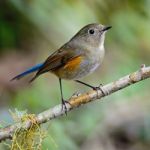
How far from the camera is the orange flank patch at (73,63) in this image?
231 inches

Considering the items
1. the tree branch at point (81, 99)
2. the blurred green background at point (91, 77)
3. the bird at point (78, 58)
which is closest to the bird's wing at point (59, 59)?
the bird at point (78, 58)

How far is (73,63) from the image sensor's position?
5.89m

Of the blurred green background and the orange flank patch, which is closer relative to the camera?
the orange flank patch

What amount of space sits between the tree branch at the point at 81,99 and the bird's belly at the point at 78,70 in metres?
1.04

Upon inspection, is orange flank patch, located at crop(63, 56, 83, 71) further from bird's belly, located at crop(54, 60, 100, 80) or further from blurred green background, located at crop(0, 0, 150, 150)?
blurred green background, located at crop(0, 0, 150, 150)

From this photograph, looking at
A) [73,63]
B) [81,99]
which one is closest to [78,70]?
[73,63]

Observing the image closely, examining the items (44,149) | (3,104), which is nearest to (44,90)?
(3,104)

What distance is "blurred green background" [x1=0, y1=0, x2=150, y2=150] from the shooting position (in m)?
7.58

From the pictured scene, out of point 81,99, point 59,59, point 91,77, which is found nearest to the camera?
point 81,99

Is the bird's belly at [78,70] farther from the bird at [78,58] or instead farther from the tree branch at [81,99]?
the tree branch at [81,99]

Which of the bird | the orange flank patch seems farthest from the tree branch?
the orange flank patch

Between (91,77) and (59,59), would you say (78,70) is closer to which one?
(59,59)

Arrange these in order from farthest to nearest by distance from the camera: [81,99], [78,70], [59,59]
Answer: [59,59]
[78,70]
[81,99]

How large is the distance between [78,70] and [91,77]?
3331 mm
